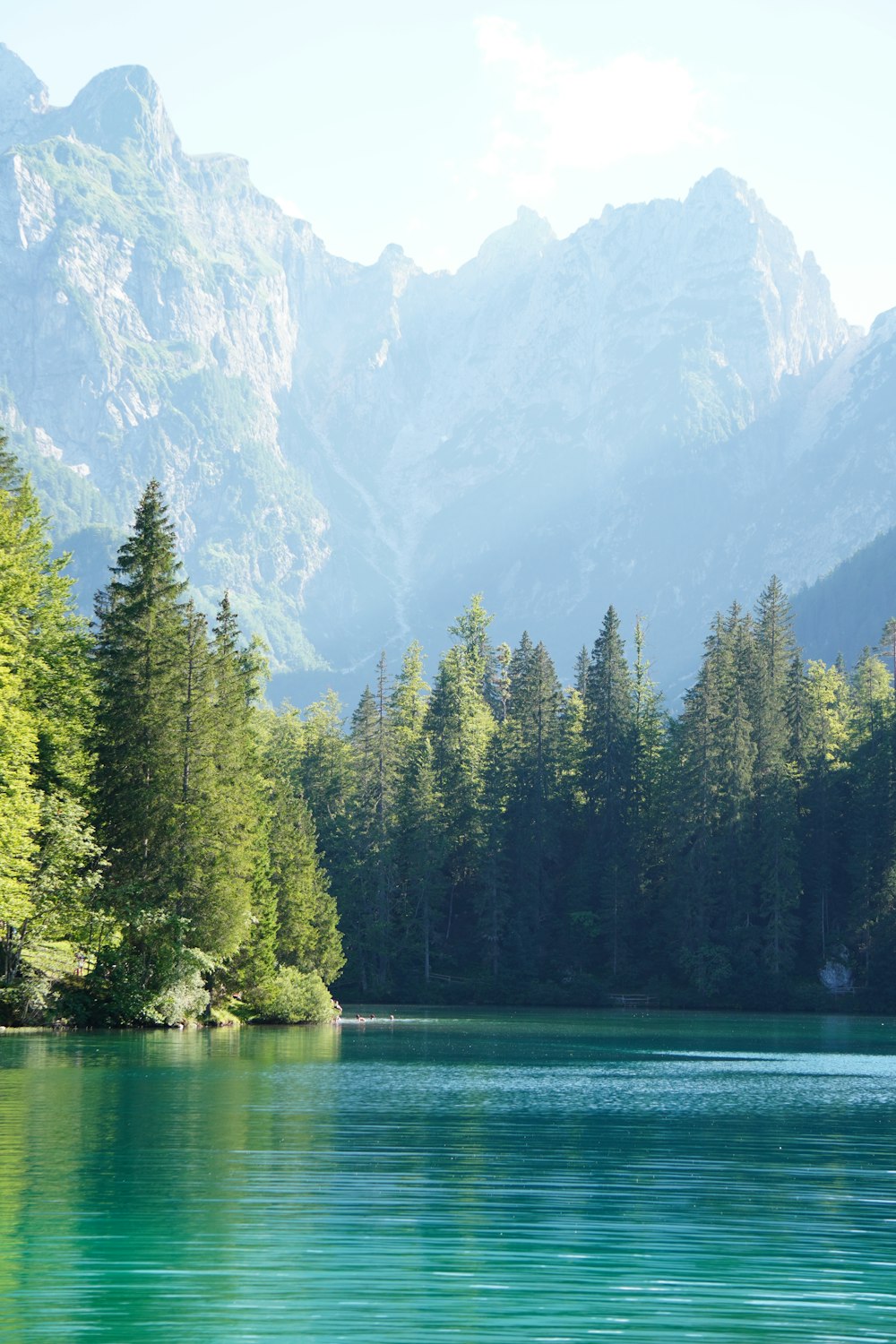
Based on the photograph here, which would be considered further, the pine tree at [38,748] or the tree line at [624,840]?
the tree line at [624,840]

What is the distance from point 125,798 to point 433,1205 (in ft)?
131

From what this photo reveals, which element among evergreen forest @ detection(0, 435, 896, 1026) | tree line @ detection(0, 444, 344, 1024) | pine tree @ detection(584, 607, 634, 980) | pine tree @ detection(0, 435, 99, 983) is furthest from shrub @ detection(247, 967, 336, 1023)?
pine tree @ detection(584, 607, 634, 980)

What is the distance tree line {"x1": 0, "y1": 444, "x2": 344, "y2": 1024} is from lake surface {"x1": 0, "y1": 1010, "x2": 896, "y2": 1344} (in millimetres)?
9853

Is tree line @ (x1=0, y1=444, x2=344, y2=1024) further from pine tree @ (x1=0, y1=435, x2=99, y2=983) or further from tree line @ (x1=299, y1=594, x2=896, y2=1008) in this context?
tree line @ (x1=299, y1=594, x2=896, y2=1008)

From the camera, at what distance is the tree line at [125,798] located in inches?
2080

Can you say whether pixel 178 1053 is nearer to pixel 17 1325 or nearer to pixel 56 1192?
pixel 56 1192

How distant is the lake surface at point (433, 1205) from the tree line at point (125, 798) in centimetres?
985

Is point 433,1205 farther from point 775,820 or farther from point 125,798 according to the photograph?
point 775,820

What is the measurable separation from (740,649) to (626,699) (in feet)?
33.5

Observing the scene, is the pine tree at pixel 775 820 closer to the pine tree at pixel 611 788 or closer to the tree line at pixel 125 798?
the pine tree at pixel 611 788

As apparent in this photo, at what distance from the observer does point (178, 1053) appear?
47.6 meters

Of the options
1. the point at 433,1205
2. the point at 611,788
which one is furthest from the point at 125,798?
the point at 611,788

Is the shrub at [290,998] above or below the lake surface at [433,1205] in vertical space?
above

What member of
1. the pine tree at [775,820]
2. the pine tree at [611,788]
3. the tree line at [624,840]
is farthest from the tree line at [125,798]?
the pine tree at [611,788]
